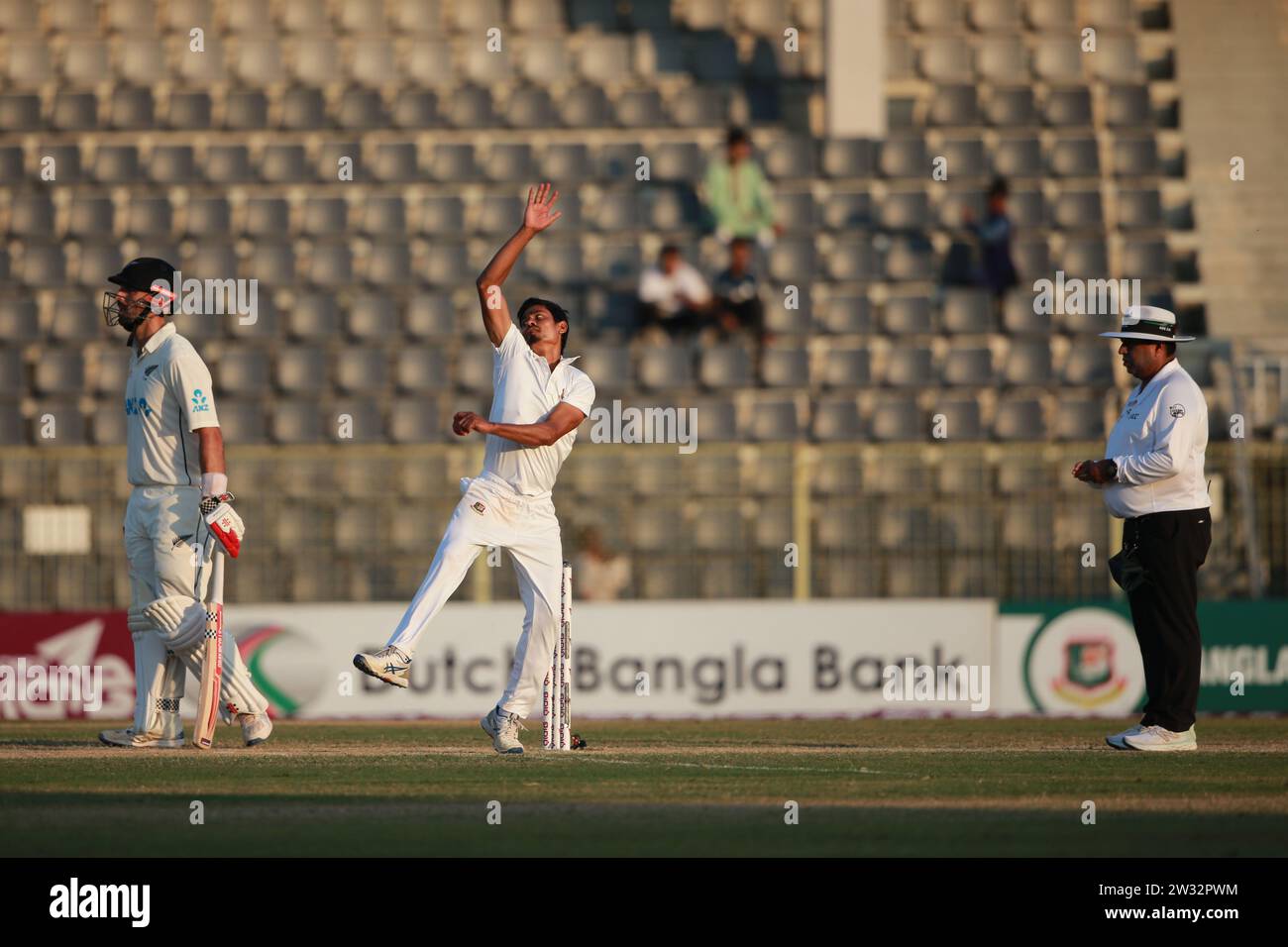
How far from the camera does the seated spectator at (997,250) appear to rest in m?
22.3

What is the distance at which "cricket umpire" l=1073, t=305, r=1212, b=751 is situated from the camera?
11.2 metres

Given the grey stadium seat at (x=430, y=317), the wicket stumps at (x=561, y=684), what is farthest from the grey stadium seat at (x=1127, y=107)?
the wicket stumps at (x=561, y=684)

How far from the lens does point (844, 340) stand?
22453 millimetres

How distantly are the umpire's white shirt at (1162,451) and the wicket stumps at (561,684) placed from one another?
3123 mm

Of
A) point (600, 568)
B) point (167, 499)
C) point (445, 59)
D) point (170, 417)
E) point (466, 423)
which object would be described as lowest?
point (600, 568)

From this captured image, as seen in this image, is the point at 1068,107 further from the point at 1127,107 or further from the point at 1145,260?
the point at 1145,260

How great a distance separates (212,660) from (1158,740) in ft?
17.2

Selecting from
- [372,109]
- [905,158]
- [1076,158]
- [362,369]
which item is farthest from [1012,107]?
[362,369]

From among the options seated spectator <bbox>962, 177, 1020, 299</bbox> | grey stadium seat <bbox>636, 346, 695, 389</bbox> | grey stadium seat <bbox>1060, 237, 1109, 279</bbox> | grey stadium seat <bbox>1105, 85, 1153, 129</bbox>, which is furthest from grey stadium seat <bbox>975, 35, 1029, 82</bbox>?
grey stadium seat <bbox>636, 346, 695, 389</bbox>

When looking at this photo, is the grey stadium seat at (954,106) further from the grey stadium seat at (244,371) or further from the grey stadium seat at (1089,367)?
the grey stadium seat at (244,371)

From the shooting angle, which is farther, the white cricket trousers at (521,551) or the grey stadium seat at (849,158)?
the grey stadium seat at (849,158)

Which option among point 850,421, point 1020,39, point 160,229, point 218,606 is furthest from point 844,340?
point 218,606

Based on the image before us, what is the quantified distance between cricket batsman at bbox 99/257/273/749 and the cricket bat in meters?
0.06

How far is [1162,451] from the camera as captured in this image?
11250 millimetres
